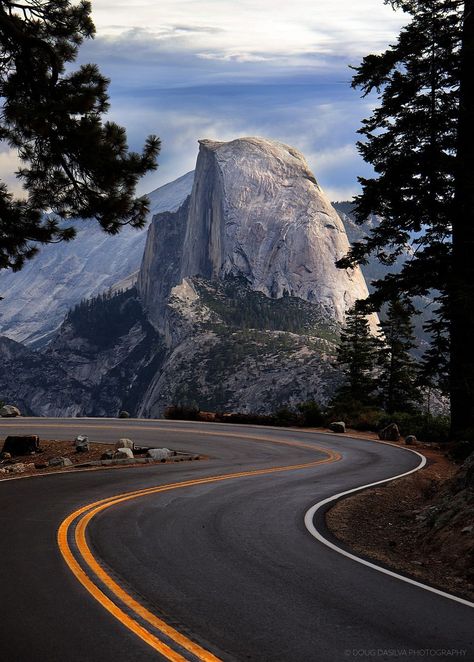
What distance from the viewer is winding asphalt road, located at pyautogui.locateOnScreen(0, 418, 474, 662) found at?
5512 millimetres

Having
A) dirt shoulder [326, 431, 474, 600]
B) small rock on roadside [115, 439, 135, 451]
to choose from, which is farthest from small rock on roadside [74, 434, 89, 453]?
dirt shoulder [326, 431, 474, 600]

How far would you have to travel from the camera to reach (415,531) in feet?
39.0

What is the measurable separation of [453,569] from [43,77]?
1433 cm

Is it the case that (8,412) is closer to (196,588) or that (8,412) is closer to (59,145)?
(59,145)

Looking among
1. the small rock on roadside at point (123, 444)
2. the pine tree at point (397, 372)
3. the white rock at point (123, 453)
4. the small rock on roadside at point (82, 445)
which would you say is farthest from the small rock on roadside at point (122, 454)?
the pine tree at point (397, 372)

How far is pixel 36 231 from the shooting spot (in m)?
17.2

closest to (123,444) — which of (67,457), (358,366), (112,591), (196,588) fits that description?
(67,457)

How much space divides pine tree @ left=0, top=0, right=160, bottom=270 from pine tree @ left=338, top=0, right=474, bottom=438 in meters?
10.3

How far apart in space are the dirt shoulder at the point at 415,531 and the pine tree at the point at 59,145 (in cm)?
892

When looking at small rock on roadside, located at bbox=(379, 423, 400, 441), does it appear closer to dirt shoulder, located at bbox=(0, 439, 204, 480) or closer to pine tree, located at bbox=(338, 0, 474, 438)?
pine tree, located at bbox=(338, 0, 474, 438)

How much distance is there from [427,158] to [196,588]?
20555 millimetres

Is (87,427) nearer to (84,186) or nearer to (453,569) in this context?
(84,186)

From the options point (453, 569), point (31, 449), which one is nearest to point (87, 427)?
point (31, 449)

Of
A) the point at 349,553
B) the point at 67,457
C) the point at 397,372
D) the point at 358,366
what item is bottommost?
the point at 67,457
